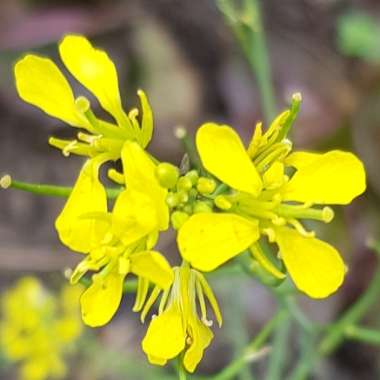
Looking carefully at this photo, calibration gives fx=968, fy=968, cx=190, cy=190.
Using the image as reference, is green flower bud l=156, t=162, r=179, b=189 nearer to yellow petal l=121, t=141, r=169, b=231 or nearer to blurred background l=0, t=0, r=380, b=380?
yellow petal l=121, t=141, r=169, b=231

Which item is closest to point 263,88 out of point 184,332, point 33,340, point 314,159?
point 314,159

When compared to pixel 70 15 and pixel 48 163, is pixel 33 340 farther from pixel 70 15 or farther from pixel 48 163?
pixel 70 15

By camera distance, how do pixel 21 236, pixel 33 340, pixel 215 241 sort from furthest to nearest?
pixel 21 236 < pixel 33 340 < pixel 215 241

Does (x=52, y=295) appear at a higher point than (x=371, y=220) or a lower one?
lower

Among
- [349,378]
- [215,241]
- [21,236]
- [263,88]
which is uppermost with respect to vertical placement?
[215,241]

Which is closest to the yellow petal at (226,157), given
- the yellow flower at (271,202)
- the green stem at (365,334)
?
the yellow flower at (271,202)

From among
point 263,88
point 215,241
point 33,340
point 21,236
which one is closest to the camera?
point 215,241

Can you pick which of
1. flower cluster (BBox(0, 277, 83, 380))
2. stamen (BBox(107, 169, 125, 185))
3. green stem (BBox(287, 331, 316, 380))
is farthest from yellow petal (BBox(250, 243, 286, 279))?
flower cluster (BBox(0, 277, 83, 380))
